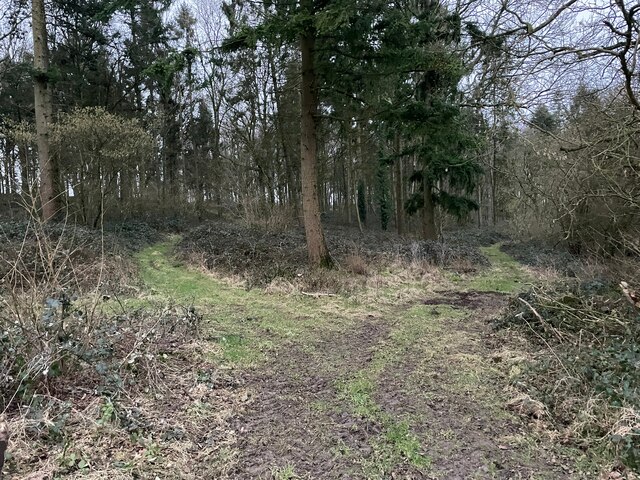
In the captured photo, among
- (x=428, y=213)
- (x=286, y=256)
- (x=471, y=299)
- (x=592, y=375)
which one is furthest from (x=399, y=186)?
(x=592, y=375)

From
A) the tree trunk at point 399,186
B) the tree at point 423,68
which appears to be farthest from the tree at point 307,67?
the tree trunk at point 399,186

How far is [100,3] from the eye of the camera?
12859 mm

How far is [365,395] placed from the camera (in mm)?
3645

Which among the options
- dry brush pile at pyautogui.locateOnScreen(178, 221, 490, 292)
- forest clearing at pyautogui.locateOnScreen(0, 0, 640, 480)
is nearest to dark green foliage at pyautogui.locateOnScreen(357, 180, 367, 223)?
forest clearing at pyautogui.locateOnScreen(0, 0, 640, 480)

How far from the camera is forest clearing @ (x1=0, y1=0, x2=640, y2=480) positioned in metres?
2.77

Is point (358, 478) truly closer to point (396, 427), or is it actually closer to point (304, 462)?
point (304, 462)

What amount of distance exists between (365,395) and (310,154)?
20.0 ft

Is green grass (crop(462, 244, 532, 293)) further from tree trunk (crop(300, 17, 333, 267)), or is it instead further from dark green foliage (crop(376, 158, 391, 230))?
dark green foliage (crop(376, 158, 391, 230))

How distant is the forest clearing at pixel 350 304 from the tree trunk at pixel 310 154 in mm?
47

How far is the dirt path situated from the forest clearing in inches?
0.9

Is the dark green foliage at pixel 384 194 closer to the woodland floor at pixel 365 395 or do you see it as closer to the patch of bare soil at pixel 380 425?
the woodland floor at pixel 365 395

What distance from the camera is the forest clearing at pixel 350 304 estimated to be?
2.77 m

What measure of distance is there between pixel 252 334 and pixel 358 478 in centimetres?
303

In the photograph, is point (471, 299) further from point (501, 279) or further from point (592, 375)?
point (592, 375)
